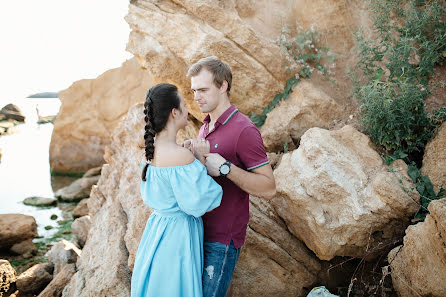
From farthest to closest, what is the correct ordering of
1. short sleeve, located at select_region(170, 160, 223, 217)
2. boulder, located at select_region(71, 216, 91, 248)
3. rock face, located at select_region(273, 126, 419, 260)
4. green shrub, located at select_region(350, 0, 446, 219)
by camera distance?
boulder, located at select_region(71, 216, 91, 248) < green shrub, located at select_region(350, 0, 446, 219) < rock face, located at select_region(273, 126, 419, 260) < short sleeve, located at select_region(170, 160, 223, 217)

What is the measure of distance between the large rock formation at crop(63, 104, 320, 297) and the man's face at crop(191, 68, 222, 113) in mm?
708

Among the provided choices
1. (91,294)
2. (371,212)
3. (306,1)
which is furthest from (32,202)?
(371,212)

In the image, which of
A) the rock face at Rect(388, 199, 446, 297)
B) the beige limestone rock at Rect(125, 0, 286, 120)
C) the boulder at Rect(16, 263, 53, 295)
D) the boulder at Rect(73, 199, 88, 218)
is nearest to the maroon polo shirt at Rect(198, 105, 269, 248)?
the rock face at Rect(388, 199, 446, 297)

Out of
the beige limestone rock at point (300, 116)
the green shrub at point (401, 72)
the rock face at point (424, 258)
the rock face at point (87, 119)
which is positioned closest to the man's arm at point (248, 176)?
the rock face at point (424, 258)

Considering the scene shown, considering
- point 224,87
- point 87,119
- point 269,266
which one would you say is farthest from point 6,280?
point 87,119

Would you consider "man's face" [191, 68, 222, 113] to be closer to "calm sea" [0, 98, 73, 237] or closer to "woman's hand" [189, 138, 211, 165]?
"woman's hand" [189, 138, 211, 165]

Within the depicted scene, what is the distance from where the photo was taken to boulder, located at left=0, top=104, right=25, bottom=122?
128 ft

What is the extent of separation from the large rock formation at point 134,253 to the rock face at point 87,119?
30.9ft

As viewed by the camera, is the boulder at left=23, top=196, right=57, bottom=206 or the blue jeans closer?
the blue jeans

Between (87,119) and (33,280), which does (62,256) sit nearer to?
(33,280)

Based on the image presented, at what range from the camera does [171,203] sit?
2.44 meters

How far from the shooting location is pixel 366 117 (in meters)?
3.76

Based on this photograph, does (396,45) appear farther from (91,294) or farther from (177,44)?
(91,294)

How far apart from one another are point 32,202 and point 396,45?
37.0 ft
